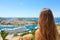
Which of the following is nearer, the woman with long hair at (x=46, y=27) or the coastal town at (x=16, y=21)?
the woman with long hair at (x=46, y=27)

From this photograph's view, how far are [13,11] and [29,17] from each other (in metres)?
1.20

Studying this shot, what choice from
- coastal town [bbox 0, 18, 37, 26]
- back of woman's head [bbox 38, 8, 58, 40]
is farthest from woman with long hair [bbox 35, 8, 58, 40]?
coastal town [bbox 0, 18, 37, 26]

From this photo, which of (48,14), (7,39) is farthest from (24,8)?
(48,14)

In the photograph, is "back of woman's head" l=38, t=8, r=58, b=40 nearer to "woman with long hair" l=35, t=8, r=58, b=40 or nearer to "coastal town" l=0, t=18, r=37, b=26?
"woman with long hair" l=35, t=8, r=58, b=40

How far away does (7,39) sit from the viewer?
605cm

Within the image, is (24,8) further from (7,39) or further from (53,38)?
(53,38)

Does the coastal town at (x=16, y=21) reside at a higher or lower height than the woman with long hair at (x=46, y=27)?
lower

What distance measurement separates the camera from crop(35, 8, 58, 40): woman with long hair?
1.59m

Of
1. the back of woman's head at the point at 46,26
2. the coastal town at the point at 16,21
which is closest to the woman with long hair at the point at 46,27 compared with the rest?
the back of woman's head at the point at 46,26

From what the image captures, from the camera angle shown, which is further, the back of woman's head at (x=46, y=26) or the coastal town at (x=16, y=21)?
the coastal town at (x=16, y=21)

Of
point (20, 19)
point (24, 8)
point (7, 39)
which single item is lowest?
point (7, 39)

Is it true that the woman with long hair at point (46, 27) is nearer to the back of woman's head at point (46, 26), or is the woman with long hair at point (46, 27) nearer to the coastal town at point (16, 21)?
the back of woman's head at point (46, 26)

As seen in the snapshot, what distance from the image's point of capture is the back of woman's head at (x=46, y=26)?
1.59 metres

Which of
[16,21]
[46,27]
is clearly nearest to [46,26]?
[46,27]
